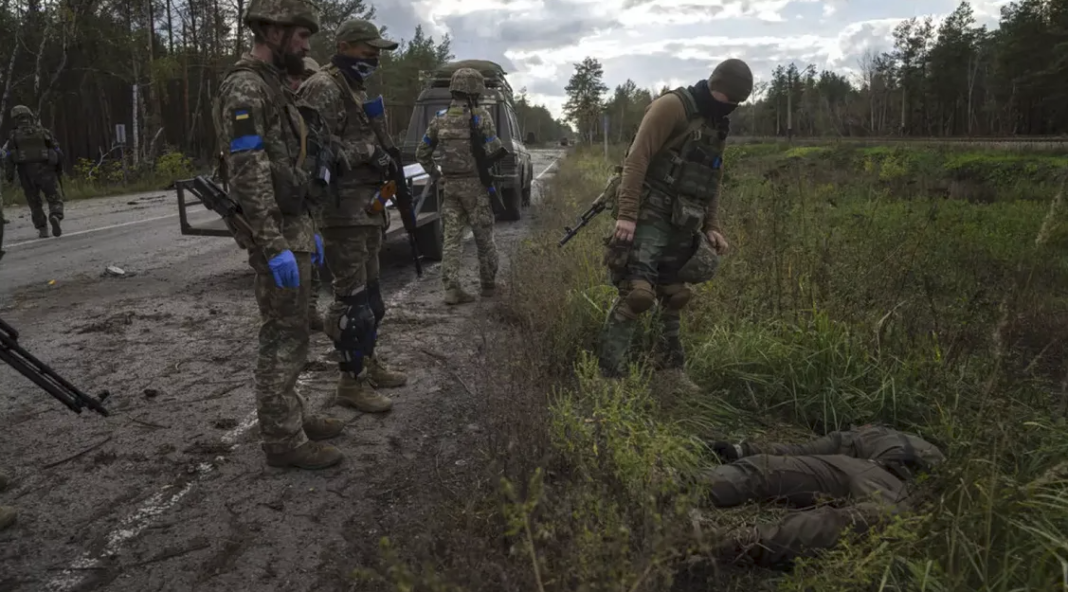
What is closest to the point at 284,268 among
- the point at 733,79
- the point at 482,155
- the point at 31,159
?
the point at 733,79

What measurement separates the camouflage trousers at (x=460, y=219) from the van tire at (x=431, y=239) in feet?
4.97

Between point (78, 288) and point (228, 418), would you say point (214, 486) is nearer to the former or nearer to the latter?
point (228, 418)

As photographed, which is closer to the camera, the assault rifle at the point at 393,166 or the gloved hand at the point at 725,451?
the gloved hand at the point at 725,451

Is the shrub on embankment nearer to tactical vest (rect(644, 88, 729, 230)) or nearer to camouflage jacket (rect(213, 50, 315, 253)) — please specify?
tactical vest (rect(644, 88, 729, 230))

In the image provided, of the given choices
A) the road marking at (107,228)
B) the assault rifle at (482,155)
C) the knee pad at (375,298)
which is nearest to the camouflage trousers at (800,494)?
the knee pad at (375,298)

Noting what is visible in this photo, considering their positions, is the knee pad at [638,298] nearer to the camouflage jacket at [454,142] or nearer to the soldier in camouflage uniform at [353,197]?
the soldier in camouflage uniform at [353,197]

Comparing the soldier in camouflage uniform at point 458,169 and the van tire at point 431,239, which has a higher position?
the soldier in camouflage uniform at point 458,169

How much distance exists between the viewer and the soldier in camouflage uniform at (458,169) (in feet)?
20.7

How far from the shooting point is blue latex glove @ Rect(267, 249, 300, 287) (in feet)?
9.52

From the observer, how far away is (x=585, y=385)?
3301mm

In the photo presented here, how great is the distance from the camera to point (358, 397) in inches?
156

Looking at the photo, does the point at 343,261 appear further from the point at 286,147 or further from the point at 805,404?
the point at 805,404

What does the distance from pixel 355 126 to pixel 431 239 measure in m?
4.23

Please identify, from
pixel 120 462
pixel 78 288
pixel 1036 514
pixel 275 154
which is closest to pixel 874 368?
pixel 1036 514
